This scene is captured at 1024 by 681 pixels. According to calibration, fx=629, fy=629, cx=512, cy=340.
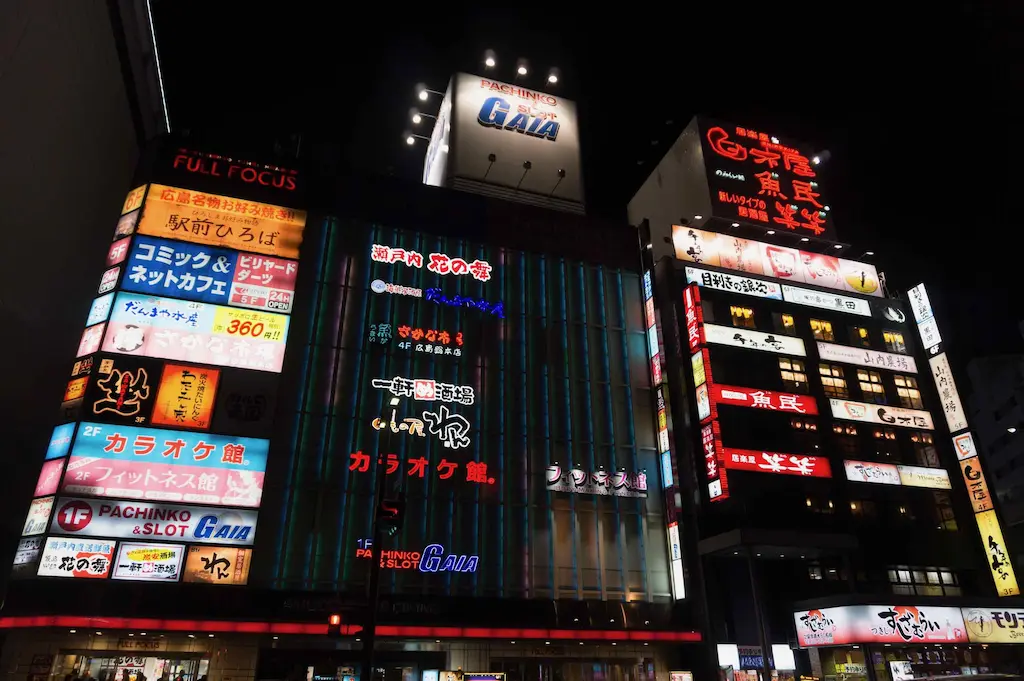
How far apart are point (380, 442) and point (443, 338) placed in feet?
17.2

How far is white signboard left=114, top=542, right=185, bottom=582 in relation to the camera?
20078 millimetres

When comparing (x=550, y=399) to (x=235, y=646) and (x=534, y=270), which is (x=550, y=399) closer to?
(x=534, y=270)

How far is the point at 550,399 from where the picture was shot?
27.5 meters

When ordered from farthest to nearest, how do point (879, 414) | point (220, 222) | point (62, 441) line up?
point (879, 414), point (220, 222), point (62, 441)

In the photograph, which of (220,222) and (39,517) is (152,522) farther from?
(220,222)

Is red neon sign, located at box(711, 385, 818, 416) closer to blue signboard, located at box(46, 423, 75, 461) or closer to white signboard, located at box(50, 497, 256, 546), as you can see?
white signboard, located at box(50, 497, 256, 546)

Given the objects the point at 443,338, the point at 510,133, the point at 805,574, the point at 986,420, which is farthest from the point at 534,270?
the point at 986,420

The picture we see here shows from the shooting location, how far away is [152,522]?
68.6ft

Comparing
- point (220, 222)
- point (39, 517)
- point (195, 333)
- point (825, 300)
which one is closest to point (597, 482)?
point (195, 333)

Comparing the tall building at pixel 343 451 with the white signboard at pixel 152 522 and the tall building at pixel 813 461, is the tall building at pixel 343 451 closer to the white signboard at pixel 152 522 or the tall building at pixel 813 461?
the white signboard at pixel 152 522

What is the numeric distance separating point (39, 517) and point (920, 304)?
41.2m

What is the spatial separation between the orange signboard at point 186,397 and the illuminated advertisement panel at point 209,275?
124 inches

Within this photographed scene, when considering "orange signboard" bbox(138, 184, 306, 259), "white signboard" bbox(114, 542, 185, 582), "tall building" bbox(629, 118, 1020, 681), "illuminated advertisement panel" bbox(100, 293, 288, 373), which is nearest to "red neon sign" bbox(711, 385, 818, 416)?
"tall building" bbox(629, 118, 1020, 681)

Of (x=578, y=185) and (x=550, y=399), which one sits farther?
(x=578, y=185)
